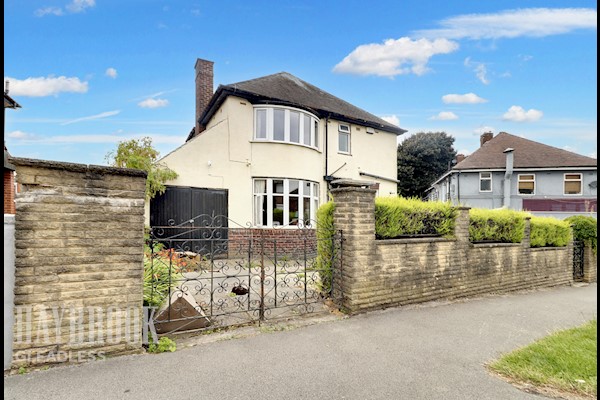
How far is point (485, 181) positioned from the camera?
23.7m

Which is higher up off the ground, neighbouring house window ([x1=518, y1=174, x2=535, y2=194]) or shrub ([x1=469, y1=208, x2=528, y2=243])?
neighbouring house window ([x1=518, y1=174, x2=535, y2=194])

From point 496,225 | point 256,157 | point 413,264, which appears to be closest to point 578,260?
point 496,225

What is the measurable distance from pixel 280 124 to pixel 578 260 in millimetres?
10204

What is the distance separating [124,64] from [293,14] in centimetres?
488

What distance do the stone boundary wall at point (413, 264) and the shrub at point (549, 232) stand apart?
496 millimetres

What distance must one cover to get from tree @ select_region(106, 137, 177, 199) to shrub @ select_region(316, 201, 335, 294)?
6234 mm

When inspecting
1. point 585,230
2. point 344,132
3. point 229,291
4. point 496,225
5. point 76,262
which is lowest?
point 229,291

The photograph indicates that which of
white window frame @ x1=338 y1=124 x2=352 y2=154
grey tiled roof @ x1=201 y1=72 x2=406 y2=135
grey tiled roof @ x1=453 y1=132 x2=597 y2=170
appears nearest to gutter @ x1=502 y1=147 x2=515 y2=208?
grey tiled roof @ x1=453 y1=132 x2=597 y2=170

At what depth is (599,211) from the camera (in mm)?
2582

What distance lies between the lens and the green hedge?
16.9ft

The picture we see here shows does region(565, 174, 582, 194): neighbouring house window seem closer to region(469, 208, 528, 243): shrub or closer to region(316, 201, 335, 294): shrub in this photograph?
region(469, 208, 528, 243): shrub

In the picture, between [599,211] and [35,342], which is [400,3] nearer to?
[599,211]

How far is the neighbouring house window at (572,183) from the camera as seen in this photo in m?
22.5

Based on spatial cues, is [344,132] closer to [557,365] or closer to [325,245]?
[325,245]
